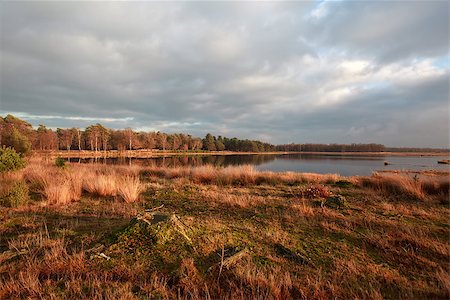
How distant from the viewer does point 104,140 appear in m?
69.1

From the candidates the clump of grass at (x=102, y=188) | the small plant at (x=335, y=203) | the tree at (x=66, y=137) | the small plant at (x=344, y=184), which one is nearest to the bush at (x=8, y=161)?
the clump of grass at (x=102, y=188)

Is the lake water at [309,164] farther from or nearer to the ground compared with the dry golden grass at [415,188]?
nearer to the ground

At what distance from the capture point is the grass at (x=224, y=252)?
2.54 metres

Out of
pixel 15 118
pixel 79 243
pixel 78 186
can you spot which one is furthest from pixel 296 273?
pixel 15 118

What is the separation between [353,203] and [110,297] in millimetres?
6890

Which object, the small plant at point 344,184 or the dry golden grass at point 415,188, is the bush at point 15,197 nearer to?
the dry golden grass at point 415,188

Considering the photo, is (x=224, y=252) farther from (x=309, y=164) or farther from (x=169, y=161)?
(x=309, y=164)

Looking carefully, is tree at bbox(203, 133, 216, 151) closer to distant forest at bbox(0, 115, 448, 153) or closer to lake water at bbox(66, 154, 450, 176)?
distant forest at bbox(0, 115, 448, 153)

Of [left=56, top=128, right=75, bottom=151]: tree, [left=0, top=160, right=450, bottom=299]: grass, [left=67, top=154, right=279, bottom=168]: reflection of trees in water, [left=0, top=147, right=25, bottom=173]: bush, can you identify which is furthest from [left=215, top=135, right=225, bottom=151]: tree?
[left=0, top=160, right=450, bottom=299]: grass

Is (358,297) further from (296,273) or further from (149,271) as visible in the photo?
(149,271)

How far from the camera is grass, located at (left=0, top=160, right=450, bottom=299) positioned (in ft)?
8.34

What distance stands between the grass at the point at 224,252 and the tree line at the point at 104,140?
2344 cm

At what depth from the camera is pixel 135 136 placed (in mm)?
79312

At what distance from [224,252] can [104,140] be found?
2978 inches
